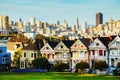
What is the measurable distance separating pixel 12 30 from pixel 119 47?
19.3 metres

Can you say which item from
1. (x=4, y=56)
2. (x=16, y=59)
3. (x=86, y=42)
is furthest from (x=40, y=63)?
(x=86, y=42)

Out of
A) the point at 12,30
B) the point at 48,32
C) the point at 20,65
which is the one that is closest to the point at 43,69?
the point at 20,65

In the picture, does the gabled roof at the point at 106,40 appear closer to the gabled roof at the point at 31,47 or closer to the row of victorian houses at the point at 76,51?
the row of victorian houses at the point at 76,51

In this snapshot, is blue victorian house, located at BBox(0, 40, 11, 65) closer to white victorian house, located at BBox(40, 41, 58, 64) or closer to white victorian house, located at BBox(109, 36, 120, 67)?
white victorian house, located at BBox(40, 41, 58, 64)

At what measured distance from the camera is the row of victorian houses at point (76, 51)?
30109 mm

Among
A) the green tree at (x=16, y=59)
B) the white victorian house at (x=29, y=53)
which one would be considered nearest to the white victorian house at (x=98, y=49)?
the white victorian house at (x=29, y=53)

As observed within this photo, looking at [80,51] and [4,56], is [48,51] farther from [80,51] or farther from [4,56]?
[4,56]

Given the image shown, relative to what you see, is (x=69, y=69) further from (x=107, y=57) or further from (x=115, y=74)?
(x=115, y=74)

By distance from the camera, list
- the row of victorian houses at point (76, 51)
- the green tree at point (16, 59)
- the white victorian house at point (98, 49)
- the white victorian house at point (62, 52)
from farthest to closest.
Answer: the white victorian house at point (62, 52)
the green tree at point (16, 59)
the white victorian house at point (98, 49)
the row of victorian houses at point (76, 51)

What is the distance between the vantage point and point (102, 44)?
1206 inches

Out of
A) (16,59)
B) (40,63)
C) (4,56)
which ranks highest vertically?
(4,56)

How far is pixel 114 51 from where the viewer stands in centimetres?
3011

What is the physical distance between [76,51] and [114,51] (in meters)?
3.19

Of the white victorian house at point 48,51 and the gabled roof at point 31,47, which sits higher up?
the gabled roof at point 31,47
